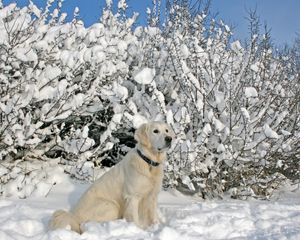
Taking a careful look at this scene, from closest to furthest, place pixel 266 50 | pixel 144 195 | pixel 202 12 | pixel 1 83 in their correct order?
pixel 144 195, pixel 1 83, pixel 266 50, pixel 202 12

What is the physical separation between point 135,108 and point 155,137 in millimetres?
1978

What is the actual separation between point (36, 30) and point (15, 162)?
2.17m

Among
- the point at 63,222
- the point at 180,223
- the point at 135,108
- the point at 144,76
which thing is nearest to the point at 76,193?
the point at 135,108

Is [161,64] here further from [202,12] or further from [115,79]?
[202,12]

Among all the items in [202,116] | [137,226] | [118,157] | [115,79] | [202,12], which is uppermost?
[202,12]

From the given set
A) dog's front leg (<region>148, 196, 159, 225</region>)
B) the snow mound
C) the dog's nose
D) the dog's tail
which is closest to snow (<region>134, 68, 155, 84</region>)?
the dog's nose

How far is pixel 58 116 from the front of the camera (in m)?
7.22

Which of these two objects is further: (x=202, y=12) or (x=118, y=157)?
(x=202, y=12)

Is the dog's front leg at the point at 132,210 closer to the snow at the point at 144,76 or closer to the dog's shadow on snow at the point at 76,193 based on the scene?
the dog's shadow on snow at the point at 76,193

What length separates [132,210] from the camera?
5.06 m

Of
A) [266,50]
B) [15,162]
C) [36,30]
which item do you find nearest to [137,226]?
[15,162]

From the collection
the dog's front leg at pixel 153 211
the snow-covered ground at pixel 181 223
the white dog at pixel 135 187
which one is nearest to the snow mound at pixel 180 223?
the snow-covered ground at pixel 181 223

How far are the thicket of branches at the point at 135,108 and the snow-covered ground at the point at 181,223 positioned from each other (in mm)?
992

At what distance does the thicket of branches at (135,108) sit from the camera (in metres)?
6.88
